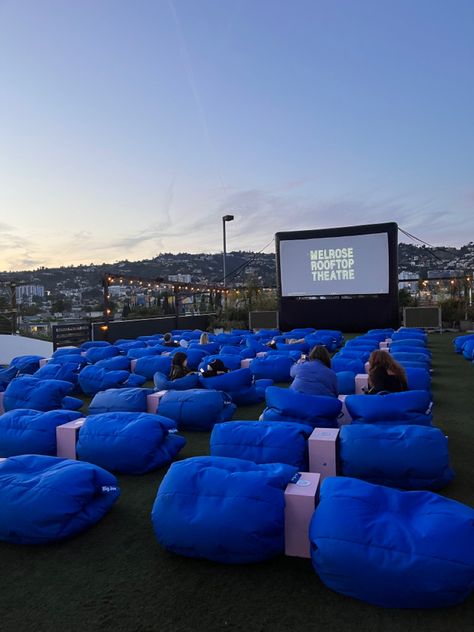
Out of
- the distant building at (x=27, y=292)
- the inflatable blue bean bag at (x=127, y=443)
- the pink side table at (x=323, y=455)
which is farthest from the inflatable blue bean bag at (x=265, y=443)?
the distant building at (x=27, y=292)

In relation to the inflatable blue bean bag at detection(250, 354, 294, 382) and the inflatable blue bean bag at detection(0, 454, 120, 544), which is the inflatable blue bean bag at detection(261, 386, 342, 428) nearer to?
the inflatable blue bean bag at detection(0, 454, 120, 544)

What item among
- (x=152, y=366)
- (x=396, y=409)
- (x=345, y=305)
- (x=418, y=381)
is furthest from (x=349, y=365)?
(x=345, y=305)

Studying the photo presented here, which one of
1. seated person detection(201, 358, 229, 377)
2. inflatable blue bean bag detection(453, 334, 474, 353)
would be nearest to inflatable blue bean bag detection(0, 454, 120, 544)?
seated person detection(201, 358, 229, 377)

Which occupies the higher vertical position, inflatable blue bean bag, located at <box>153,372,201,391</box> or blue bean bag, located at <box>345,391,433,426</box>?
blue bean bag, located at <box>345,391,433,426</box>

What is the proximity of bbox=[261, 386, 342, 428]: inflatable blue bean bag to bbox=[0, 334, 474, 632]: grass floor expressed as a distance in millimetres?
1432

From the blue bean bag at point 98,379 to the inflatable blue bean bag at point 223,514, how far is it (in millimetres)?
4245

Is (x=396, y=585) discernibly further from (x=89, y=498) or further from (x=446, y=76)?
(x=446, y=76)

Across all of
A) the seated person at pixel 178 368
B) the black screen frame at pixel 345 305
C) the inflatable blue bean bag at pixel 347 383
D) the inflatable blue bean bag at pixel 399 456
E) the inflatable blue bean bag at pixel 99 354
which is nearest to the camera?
the inflatable blue bean bag at pixel 399 456

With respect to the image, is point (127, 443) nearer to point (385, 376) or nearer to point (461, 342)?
point (385, 376)

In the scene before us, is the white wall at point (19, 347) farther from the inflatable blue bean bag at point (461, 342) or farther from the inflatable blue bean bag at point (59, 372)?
the inflatable blue bean bag at point (461, 342)

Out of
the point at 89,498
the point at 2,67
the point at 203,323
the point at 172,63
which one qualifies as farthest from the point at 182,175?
the point at 89,498

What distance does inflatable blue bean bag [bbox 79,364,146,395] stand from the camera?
20.6ft

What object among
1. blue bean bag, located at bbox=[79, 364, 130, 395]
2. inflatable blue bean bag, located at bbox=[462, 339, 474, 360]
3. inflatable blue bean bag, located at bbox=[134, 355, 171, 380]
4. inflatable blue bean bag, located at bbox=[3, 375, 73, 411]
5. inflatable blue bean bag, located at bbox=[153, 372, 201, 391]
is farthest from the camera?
inflatable blue bean bag, located at bbox=[462, 339, 474, 360]

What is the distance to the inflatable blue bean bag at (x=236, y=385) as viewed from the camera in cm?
536
